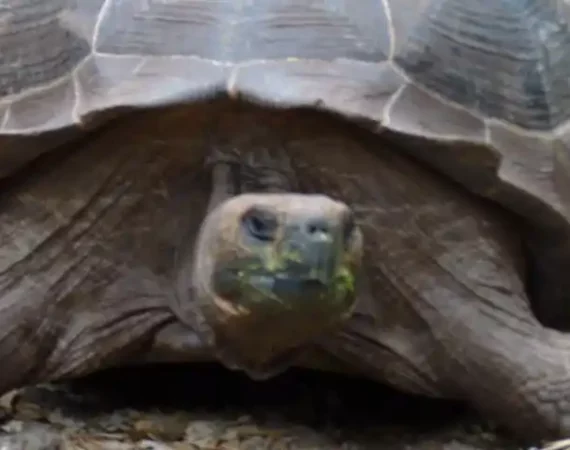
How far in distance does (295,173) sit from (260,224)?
1.25 ft

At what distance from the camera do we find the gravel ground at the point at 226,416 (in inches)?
94.8

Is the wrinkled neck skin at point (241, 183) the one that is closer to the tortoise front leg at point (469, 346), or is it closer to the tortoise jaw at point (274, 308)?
the tortoise jaw at point (274, 308)

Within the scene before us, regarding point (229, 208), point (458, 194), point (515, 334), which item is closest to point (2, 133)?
point (229, 208)

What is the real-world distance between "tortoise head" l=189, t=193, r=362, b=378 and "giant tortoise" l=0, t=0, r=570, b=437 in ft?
0.06

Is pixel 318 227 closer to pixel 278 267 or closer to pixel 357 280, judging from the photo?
pixel 278 267

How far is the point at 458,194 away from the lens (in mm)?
2398

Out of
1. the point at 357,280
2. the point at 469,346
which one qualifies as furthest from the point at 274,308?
the point at 469,346

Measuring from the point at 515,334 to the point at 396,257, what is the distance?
0.91 feet

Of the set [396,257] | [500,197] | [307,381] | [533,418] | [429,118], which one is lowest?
[307,381]

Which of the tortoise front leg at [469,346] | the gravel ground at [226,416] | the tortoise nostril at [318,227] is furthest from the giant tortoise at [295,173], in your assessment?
the tortoise nostril at [318,227]

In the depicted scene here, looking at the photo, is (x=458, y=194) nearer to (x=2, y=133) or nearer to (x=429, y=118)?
(x=429, y=118)

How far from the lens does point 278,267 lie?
1.94 meters

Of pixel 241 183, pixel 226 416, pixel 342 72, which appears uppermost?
pixel 342 72

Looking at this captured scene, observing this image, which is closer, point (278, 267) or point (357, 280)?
point (278, 267)
